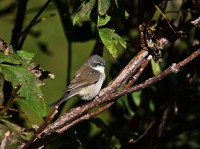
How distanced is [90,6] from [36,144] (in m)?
0.63

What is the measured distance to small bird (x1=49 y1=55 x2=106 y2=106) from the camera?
153 inches

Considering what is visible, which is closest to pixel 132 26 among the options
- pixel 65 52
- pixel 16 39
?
pixel 16 39

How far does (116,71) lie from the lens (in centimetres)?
347

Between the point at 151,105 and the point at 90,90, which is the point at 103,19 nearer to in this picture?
the point at 151,105

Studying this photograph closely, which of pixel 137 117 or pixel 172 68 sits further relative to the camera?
pixel 137 117

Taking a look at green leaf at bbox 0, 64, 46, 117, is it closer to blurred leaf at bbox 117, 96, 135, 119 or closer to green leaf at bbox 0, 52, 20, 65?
green leaf at bbox 0, 52, 20, 65

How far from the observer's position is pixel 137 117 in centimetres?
368

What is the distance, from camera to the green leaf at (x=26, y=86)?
1.95m

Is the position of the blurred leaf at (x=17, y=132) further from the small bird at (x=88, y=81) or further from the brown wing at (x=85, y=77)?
the brown wing at (x=85, y=77)

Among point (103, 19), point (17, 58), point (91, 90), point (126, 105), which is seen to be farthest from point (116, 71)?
point (17, 58)

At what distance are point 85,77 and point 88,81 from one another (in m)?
0.06

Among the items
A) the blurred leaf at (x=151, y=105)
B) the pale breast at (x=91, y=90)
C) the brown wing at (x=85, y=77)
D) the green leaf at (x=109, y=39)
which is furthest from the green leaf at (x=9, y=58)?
the brown wing at (x=85, y=77)

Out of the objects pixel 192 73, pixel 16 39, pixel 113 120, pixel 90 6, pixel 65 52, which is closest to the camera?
pixel 90 6

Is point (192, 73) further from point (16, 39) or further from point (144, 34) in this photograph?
point (16, 39)
